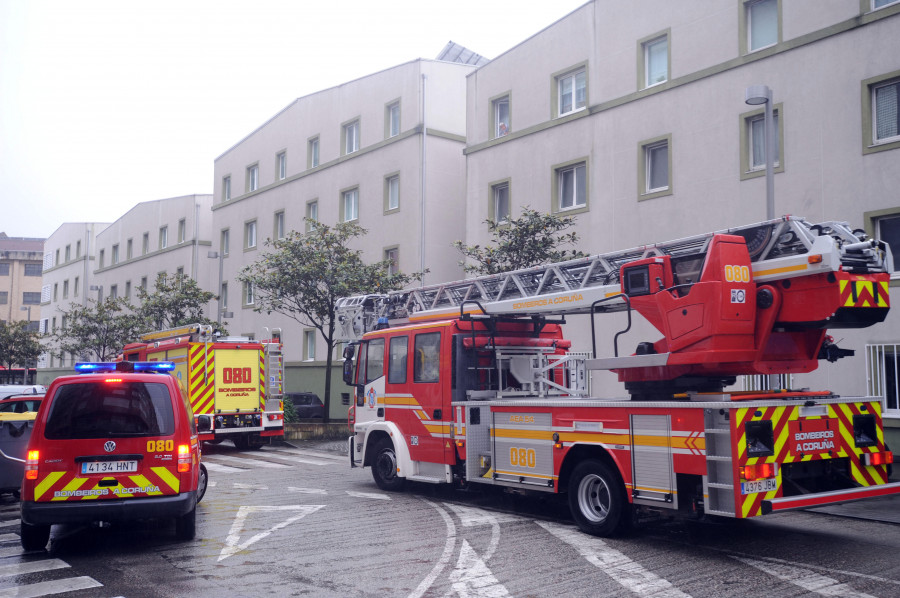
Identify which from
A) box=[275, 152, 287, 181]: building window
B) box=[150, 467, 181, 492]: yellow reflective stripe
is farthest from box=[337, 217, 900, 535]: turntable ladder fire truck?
box=[275, 152, 287, 181]: building window

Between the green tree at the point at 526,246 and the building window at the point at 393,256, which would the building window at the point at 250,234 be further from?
the green tree at the point at 526,246

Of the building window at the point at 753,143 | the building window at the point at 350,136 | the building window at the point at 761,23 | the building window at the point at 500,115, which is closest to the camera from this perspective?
the building window at the point at 753,143

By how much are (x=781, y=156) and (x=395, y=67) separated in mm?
16218

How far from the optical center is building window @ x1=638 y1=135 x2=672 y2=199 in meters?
20.8

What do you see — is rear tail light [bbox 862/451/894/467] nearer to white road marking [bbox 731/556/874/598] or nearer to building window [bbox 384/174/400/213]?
white road marking [bbox 731/556/874/598]

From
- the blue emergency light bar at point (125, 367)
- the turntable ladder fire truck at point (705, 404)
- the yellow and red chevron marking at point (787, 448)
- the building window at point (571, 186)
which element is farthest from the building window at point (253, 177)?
the yellow and red chevron marking at point (787, 448)

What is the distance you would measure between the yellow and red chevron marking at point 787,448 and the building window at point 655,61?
46.2 feet

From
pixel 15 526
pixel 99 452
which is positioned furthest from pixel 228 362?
pixel 99 452

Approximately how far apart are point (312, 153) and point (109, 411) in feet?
90.7

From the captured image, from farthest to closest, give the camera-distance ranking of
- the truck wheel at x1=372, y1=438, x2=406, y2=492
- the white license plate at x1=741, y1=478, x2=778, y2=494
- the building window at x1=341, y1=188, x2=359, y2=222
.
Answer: the building window at x1=341, y1=188, x2=359, y2=222 → the truck wheel at x1=372, y1=438, x2=406, y2=492 → the white license plate at x1=741, y1=478, x2=778, y2=494

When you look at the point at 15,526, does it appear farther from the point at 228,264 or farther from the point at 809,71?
the point at 228,264

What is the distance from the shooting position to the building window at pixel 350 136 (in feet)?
107

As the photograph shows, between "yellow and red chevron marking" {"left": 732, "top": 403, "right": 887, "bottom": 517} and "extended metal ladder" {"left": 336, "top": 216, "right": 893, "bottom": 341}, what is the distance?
141 centimetres

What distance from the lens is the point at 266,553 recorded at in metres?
8.32
